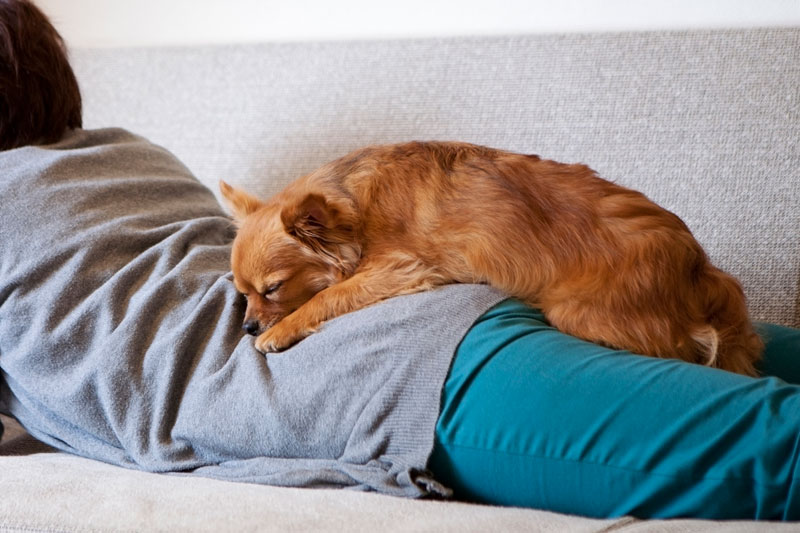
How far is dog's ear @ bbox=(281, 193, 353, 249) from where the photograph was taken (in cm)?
176

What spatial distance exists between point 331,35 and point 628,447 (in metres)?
2.09

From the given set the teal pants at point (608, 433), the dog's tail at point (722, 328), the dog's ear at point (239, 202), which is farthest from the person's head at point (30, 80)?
the dog's tail at point (722, 328)

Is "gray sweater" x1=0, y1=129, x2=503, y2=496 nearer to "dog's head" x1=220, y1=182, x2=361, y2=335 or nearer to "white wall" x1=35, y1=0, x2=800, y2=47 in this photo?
"dog's head" x1=220, y1=182, x2=361, y2=335

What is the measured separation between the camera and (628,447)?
1254mm

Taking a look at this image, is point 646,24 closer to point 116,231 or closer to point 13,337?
point 116,231

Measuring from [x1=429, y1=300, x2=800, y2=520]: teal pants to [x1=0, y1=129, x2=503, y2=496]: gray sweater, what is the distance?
0.24ft

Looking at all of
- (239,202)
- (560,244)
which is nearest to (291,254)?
(239,202)

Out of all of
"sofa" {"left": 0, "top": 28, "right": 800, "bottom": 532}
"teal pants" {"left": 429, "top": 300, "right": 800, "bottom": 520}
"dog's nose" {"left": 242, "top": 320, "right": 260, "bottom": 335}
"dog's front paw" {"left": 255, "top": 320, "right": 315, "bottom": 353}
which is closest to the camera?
"teal pants" {"left": 429, "top": 300, "right": 800, "bottom": 520}

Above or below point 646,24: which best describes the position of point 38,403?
below

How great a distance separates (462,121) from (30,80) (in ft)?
3.99

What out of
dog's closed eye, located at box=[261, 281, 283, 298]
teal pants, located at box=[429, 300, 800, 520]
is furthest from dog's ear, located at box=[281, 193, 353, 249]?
teal pants, located at box=[429, 300, 800, 520]

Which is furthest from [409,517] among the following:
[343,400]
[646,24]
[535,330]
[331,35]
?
[331,35]

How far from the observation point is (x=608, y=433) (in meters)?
1.27

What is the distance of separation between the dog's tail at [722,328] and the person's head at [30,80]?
64.4 inches
